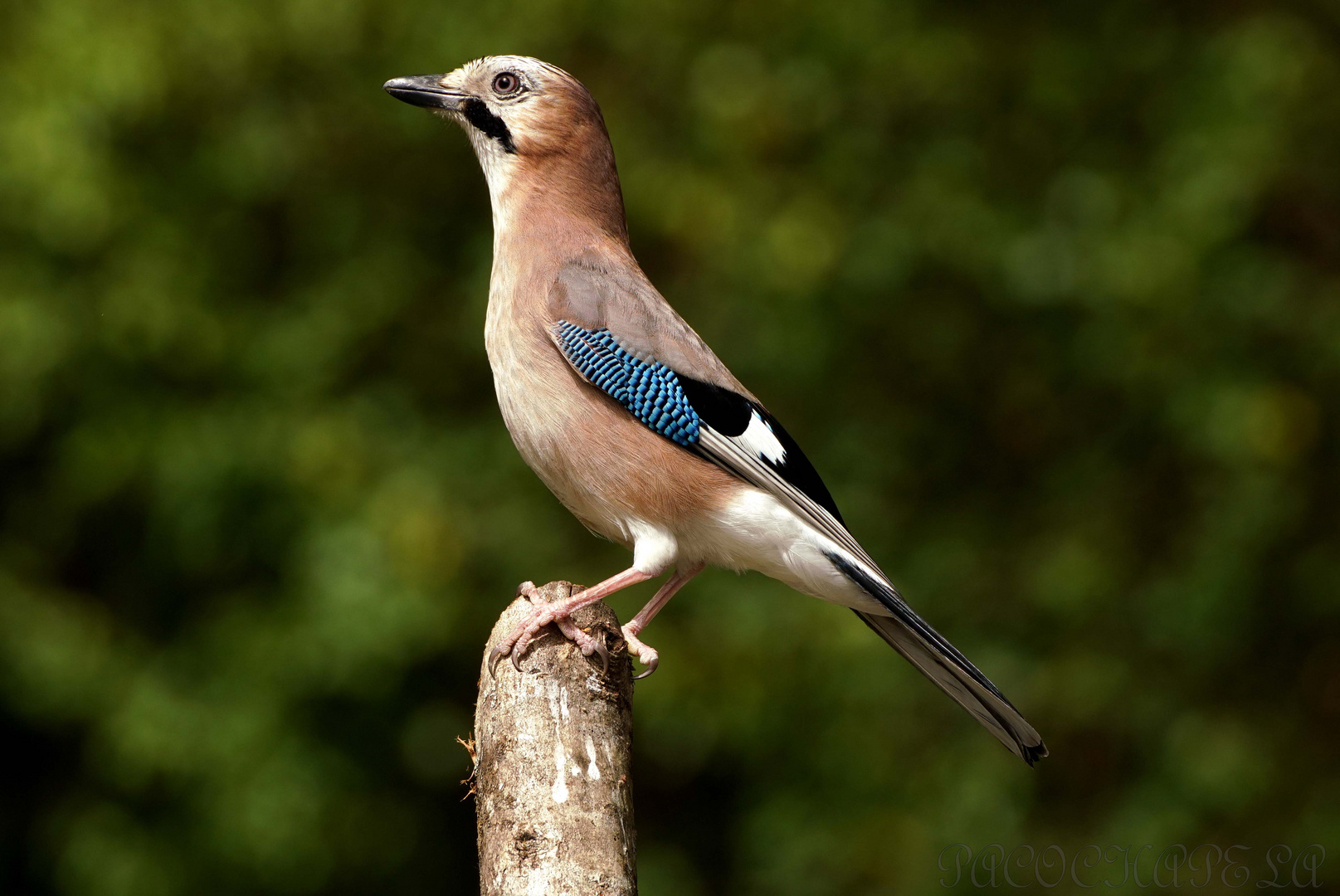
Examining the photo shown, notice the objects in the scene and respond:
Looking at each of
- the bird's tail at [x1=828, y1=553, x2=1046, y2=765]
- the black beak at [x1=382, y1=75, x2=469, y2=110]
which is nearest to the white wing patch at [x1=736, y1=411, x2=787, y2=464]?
the bird's tail at [x1=828, y1=553, x2=1046, y2=765]

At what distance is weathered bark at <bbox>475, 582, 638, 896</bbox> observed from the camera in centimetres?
268

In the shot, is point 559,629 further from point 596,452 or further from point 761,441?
point 761,441

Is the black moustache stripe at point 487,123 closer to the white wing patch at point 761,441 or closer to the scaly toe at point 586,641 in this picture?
the white wing patch at point 761,441

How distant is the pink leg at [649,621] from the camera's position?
3240 mm

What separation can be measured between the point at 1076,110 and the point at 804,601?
2.94 metres

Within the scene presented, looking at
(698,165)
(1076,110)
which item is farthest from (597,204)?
(1076,110)

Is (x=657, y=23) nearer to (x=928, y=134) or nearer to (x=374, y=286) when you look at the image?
(x=928, y=134)

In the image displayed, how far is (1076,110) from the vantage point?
6816 millimetres

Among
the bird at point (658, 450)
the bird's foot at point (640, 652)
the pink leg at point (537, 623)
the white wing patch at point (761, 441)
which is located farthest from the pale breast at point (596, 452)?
the pink leg at point (537, 623)

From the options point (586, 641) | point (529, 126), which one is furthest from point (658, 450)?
point (529, 126)

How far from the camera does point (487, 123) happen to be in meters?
4.16

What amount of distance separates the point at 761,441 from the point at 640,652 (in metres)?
0.84

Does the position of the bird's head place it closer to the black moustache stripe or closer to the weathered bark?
Result: the black moustache stripe

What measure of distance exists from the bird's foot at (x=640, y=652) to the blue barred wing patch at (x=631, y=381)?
0.61m
